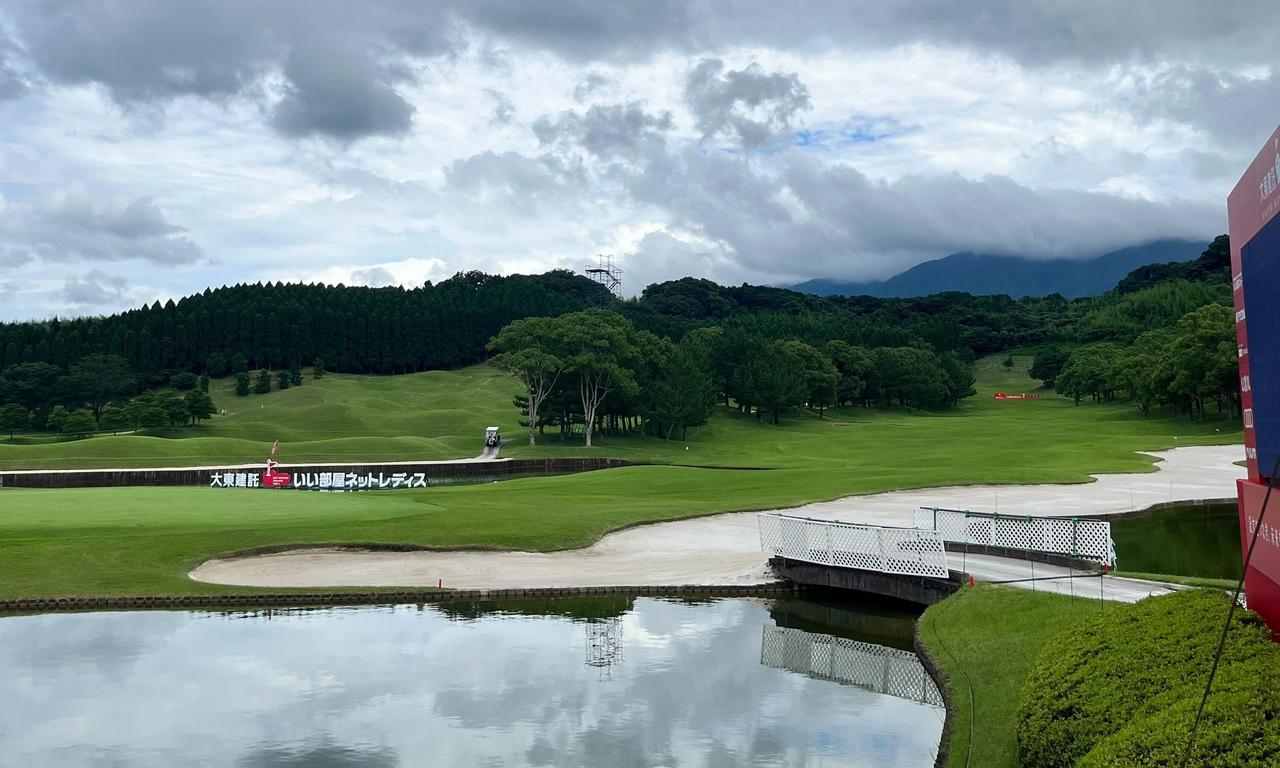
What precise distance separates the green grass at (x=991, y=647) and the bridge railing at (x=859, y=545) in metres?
2.22

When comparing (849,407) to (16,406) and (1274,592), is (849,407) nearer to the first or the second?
(16,406)

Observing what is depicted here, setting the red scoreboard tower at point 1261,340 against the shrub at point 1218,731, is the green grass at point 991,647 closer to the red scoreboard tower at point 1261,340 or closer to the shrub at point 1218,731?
the shrub at point 1218,731

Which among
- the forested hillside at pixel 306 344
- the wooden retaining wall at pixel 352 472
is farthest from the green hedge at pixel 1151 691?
the forested hillside at pixel 306 344

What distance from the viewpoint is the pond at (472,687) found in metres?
17.2

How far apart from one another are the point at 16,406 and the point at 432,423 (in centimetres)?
4647

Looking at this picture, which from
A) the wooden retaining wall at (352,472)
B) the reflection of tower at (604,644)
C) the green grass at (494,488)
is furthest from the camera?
the wooden retaining wall at (352,472)

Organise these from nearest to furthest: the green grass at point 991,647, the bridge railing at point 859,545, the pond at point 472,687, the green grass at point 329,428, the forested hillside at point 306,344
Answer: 1. the green grass at point 991,647
2. the pond at point 472,687
3. the bridge railing at point 859,545
4. the green grass at point 329,428
5. the forested hillside at point 306,344

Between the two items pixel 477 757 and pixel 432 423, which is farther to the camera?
pixel 432 423

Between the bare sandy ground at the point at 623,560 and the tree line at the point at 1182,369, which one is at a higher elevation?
the tree line at the point at 1182,369

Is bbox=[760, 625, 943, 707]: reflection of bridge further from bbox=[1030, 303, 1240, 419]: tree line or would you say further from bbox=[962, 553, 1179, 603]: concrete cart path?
bbox=[1030, 303, 1240, 419]: tree line

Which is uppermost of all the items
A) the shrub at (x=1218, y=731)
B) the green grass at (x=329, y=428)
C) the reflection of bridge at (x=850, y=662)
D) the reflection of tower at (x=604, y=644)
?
the green grass at (x=329, y=428)

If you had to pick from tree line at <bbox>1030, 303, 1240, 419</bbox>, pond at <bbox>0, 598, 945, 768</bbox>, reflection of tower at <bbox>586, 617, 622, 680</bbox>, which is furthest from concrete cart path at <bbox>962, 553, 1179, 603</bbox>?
tree line at <bbox>1030, 303, 1240, 419</bbox>

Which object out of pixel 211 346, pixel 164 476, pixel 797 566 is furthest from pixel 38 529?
pixel 211 346

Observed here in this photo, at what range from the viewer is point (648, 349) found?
4067 inches
